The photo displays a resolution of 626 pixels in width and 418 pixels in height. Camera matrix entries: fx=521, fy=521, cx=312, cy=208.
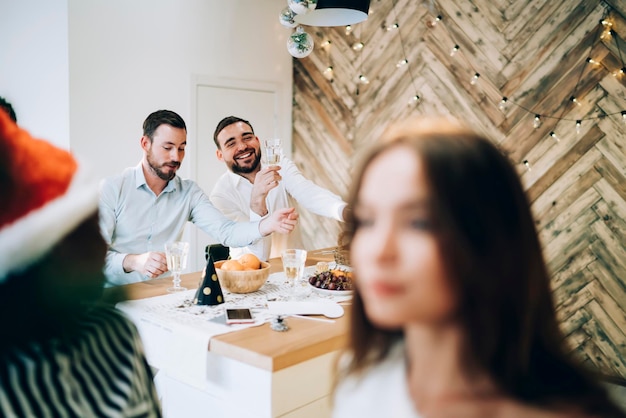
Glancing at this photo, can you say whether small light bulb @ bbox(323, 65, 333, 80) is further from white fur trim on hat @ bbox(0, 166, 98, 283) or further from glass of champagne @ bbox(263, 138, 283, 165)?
white fur trim on hat @ bbox(0, 166, 98, 283)

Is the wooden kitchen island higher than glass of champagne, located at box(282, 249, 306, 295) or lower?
lower

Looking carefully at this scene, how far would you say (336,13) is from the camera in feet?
8.14

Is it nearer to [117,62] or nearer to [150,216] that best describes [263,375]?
[150,216]

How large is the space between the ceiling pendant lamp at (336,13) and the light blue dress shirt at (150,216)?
104 cm

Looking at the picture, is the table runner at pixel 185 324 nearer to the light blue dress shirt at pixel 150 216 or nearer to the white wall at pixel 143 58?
the light blue dress shirt at pixel 150 216

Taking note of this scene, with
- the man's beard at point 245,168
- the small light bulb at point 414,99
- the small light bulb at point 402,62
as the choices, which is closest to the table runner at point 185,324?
the man's beard at point 245,168

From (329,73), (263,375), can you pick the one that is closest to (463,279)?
(263,375)

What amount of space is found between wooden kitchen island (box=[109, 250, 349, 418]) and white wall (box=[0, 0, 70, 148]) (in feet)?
8.62

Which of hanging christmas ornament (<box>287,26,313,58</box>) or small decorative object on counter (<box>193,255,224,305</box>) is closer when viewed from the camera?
small decorative object on counter (<box>193,255,224,305</box>)

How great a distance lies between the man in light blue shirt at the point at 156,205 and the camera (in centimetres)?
255

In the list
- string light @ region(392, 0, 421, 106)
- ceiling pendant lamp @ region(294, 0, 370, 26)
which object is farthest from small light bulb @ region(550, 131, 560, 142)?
ceiling pendant lamp @ region(294, 0, 370, 26)

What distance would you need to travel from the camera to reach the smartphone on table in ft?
5.23

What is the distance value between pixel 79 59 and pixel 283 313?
2766 millimetres

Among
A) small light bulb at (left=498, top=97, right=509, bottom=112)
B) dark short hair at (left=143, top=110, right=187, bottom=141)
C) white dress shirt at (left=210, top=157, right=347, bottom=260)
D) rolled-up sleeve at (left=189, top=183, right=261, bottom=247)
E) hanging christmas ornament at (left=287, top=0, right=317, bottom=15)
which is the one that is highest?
hanging christmas ornament at (left=287, top=0, right=317, bottom=15)
